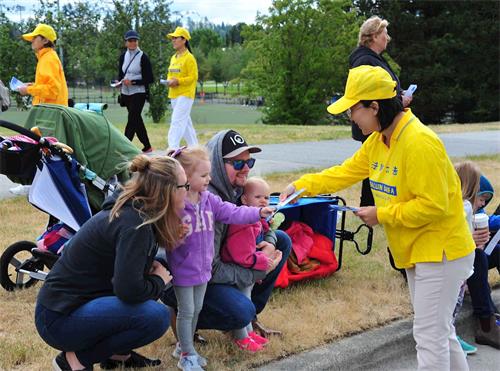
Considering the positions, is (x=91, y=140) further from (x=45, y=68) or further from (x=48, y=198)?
(x=45, y=68)

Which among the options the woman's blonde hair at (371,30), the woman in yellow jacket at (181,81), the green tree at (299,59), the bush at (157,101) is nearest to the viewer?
the woman's blonde hair at (371,30)

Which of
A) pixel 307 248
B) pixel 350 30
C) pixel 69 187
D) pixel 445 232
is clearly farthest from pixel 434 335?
pixel 350 30

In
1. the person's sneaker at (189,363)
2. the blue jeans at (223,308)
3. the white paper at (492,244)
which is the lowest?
the person's sneaker at (189,363)

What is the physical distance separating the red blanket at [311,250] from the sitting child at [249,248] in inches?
36.3

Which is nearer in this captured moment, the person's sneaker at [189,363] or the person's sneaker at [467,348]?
the person's sneaker at [189,363]

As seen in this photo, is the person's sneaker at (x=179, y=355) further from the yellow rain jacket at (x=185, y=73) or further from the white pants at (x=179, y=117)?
the yellow rain jacket at (x=185, y=73)

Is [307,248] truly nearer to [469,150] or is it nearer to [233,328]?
[233,328]

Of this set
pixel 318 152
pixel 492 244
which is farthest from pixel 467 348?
pixel 318 152

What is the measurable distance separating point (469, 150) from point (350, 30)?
2568 cm

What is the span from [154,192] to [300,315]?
5.79 ft

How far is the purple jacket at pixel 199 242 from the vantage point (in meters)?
3.48

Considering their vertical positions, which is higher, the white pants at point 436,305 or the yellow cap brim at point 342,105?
the yellow cap brim at point 342,105

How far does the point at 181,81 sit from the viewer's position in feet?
32.4

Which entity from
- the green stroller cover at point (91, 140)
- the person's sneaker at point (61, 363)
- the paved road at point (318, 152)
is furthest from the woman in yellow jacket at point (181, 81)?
the person's sneaker at point (61, 363)
